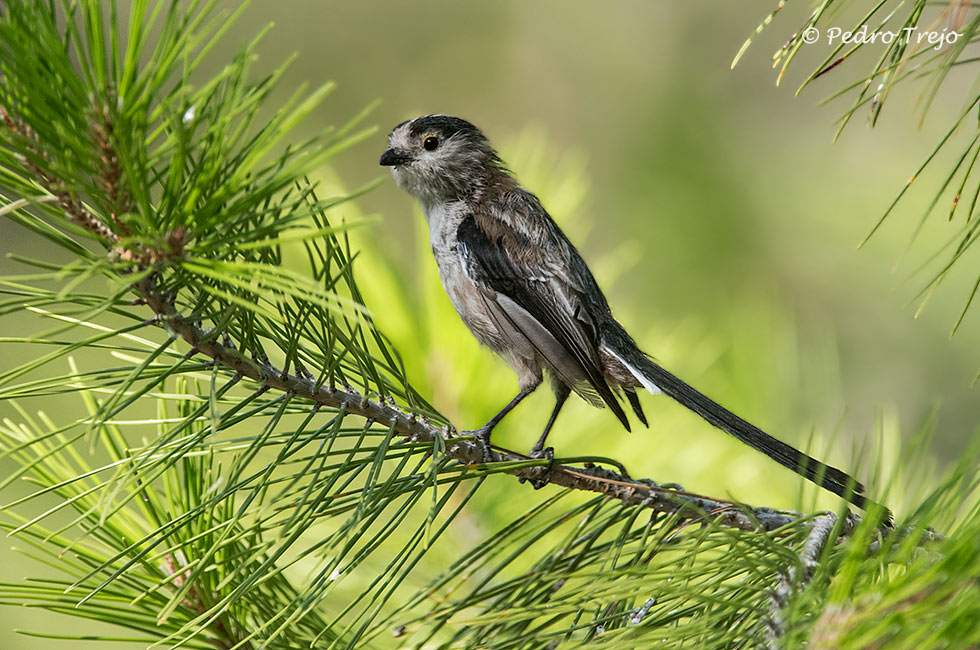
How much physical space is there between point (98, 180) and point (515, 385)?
1.91 m

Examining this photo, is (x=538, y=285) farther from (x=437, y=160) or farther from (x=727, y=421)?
(x=727, y=421)

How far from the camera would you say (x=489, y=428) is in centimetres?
229

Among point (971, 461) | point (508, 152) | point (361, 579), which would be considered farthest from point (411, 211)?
point (971, 461)

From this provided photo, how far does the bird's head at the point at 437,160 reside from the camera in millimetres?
3113

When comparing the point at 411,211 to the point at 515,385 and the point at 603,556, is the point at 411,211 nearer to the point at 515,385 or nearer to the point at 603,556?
the point at 515,385

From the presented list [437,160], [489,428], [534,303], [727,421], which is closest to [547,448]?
[489,428]

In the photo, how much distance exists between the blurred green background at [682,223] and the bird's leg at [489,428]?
13cm

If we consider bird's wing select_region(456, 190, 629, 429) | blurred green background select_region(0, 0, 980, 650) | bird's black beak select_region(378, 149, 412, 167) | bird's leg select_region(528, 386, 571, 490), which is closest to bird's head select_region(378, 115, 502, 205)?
bird's black beak select_region(378, 149, 412, 167)

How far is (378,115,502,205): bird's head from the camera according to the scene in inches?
123

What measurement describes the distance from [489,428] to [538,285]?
687 mm

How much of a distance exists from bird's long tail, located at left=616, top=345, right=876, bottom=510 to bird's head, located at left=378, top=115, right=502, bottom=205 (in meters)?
0.94

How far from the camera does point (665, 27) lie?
748cm

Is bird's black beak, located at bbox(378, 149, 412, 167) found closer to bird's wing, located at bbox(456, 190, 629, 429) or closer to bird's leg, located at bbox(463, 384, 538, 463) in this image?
bird's wing, located at bbox(456, 190, 629, 429)

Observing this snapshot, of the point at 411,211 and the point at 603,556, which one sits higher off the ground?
the point at 411,211
